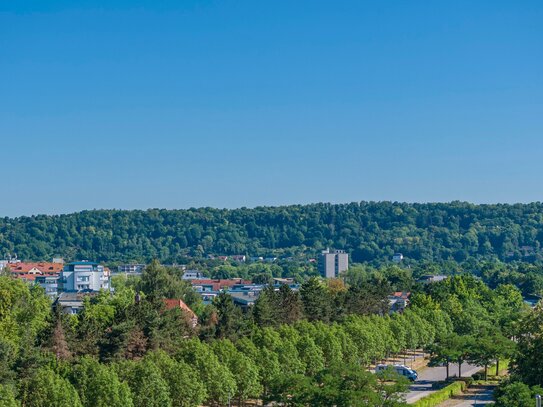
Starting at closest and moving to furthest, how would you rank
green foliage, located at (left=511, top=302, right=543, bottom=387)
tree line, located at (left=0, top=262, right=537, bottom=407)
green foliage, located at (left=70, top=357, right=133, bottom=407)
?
1. green foliage, located at (left=70, top=357, right=133, bottom=407)
2. tree line, located at (left=0, top=262, right=537, bottom=407)
3. green foliage, located at (left=511, top=302, right=543, bottom=387)

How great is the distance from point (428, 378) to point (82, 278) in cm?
8696

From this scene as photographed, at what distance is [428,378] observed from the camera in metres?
70.7

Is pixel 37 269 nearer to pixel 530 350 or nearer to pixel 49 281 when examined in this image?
pixel 49 281

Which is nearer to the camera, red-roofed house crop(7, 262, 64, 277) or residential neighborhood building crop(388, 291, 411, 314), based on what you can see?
residential neighborhood building crop(388, 291, 411, 314)

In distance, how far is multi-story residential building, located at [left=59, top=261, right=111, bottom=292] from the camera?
149 metres

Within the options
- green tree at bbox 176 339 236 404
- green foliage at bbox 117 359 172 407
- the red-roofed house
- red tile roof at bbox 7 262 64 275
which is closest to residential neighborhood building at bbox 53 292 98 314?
the red-roofed house

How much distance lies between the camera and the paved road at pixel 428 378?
62.5 m

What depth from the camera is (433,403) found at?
57.6m

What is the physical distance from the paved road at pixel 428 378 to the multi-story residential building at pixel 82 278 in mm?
80540

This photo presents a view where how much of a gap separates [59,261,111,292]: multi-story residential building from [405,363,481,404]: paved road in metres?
80.5

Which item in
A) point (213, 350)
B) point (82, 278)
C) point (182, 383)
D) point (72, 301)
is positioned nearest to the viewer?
point (182, 383)

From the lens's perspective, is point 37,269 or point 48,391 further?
point 37,269

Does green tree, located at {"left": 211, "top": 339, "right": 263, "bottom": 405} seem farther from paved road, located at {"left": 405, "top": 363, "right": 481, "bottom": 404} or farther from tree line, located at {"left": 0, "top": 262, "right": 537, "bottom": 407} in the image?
paved road, located at {"left": 405, "top": 363, "right": 481, "bottom": 404}

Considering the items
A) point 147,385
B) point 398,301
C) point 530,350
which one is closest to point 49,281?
point 398,301
